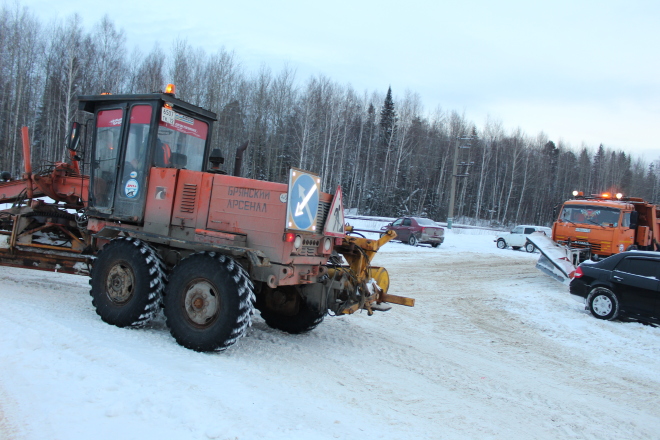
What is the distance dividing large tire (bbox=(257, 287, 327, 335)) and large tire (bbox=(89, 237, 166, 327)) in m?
1.62

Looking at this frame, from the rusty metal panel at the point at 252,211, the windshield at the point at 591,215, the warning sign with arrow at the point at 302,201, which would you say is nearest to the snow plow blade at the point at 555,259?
the windshield at the point at 591,215

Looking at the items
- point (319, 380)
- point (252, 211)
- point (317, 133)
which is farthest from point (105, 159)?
point (317, 133)

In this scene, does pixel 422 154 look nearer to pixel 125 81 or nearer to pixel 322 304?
pixel 125 81

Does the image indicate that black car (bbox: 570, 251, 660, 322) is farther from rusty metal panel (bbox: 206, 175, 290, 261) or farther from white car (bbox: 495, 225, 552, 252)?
white car (bbox: 495, 225, 552, 252)

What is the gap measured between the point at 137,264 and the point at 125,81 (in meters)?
39.3

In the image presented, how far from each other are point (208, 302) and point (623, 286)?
894 cm

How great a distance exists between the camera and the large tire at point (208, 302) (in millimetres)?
5148

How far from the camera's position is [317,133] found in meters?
43.9

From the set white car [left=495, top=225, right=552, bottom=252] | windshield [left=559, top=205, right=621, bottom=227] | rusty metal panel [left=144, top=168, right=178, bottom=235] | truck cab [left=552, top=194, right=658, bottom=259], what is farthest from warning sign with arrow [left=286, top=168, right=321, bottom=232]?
white car [left=495, top=225, right=552, bottom=252]

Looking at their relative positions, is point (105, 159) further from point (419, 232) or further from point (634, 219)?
Result: point (419, 232)

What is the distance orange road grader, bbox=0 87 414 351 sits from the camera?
17.7ft

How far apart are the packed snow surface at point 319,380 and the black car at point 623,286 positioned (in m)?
0.67

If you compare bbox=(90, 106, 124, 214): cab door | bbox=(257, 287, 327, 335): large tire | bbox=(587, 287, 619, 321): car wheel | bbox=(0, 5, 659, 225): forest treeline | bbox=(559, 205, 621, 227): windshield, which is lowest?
bbox=(257, 287, 327, 335): large tire

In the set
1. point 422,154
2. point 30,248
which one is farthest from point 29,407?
point 422,154
